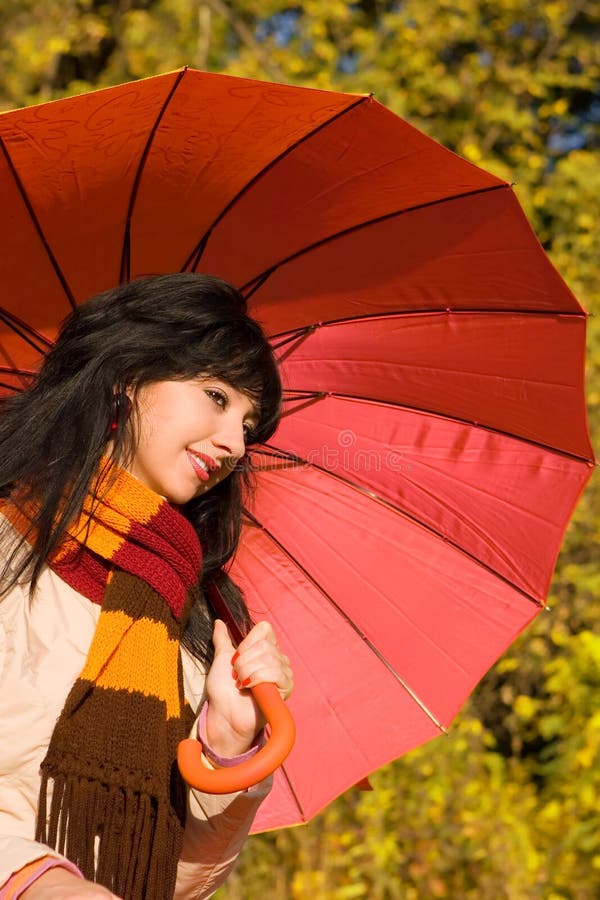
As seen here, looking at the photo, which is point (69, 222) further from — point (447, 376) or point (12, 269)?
point (447, 376)

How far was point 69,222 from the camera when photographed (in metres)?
1.92

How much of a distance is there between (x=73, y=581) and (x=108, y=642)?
0.43 feet

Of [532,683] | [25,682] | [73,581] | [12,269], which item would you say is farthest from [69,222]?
[532,683]

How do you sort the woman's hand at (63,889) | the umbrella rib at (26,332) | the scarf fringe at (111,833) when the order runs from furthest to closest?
1. the umbrella rib at (26,332)
2. the scarf fringe at (111,833)
3. the woman's hand at (63,889)

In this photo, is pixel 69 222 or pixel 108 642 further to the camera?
pixel 69 222

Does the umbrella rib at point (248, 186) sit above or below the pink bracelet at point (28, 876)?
above

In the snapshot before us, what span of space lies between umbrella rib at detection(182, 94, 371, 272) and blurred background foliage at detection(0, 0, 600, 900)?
2744 millimetres

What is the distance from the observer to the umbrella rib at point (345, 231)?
191cm

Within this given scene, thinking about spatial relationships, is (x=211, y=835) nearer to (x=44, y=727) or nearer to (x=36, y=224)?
(x=44, y=727)

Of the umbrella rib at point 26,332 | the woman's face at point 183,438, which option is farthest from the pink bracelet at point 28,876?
the umbrella rib at point 26,332

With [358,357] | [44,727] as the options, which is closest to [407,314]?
[358,357]

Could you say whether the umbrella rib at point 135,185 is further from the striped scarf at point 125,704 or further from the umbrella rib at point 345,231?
the striped scarf at point 125,704

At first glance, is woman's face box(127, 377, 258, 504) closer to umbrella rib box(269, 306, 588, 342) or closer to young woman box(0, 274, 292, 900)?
young woman box(0, 274, 292, 900)

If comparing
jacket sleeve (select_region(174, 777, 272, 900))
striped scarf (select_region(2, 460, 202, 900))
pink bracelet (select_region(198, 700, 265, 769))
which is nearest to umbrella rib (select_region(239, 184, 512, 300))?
striped scarf (select_region(2, 460, 202, 900))
